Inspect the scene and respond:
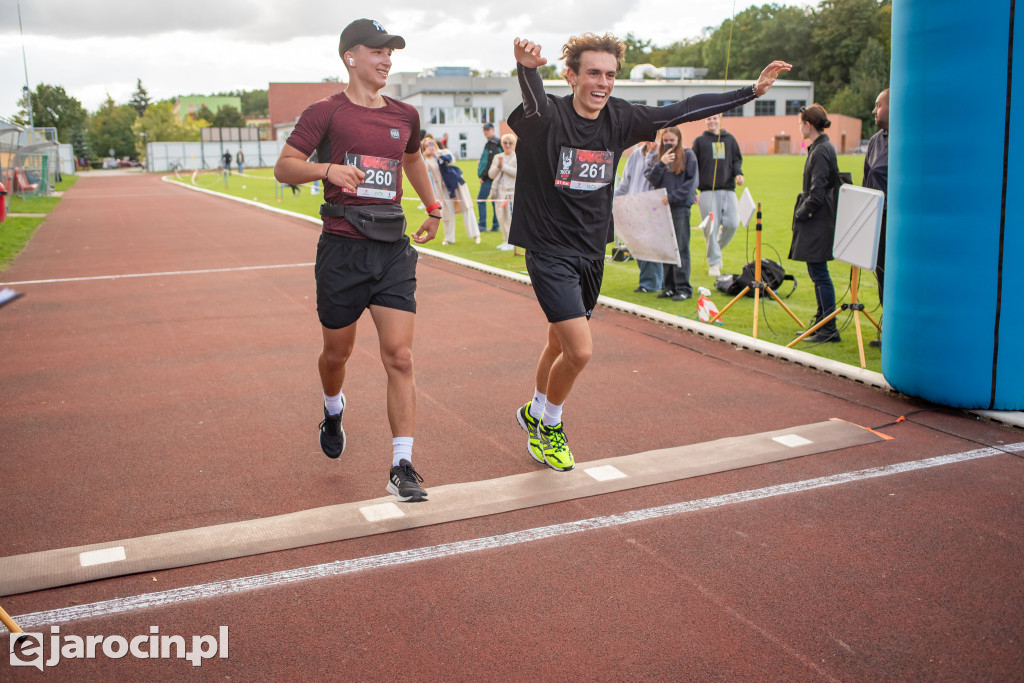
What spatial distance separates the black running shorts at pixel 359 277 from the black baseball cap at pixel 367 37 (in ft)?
3.20

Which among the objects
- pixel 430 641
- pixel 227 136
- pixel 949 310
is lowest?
pixel 430 641

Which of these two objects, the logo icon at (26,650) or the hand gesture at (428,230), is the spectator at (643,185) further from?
the logo icon at (26,650)

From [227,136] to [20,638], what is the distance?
104747 mm

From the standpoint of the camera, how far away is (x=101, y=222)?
25.2 metres

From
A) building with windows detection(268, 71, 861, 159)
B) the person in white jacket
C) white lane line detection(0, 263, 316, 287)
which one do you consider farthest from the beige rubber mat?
building with windows detection(268, 71, 861, 159)

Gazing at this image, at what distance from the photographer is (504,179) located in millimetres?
15938

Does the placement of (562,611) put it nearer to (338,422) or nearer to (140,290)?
(338,422)

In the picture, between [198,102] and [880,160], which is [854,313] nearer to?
[880,160]

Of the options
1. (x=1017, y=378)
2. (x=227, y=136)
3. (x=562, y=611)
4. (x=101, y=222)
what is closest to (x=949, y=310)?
(x=1017, y=378)

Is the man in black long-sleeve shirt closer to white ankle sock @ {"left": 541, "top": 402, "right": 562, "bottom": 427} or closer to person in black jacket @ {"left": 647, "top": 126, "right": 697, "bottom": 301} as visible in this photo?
white ankle sock @ {"left": 541, "top": 402, "right": 562, "bottom": 427}

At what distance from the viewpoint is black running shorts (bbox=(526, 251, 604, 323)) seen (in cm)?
484

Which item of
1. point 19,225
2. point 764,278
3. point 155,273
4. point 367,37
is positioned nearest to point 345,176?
point 367,37

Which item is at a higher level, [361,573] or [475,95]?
[475,95]

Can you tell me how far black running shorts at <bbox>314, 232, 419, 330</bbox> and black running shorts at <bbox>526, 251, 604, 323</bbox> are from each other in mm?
720
